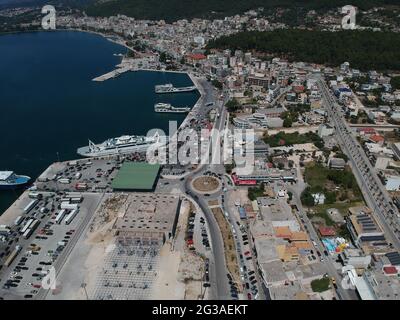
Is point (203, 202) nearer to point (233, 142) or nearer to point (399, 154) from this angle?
point (233, 142)

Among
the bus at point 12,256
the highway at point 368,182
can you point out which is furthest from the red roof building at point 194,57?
the bus at point 12,256

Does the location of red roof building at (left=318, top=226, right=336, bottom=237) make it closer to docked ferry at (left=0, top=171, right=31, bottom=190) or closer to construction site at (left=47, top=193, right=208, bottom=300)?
construction site at (left=47, top=193, right=208, bottom=300)

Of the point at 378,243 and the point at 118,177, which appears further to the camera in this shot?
the point at 118,177

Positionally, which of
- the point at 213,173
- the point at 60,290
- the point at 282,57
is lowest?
the point at 60,290

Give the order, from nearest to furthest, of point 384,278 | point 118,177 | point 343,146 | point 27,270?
1. point 384,278
2. point 27,270
3. point 118,177
4. point 343,146

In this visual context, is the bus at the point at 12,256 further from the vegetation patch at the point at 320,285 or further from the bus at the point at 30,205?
the vegetation patch at the point at 320,285

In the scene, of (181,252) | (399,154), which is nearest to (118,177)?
(181,252)
